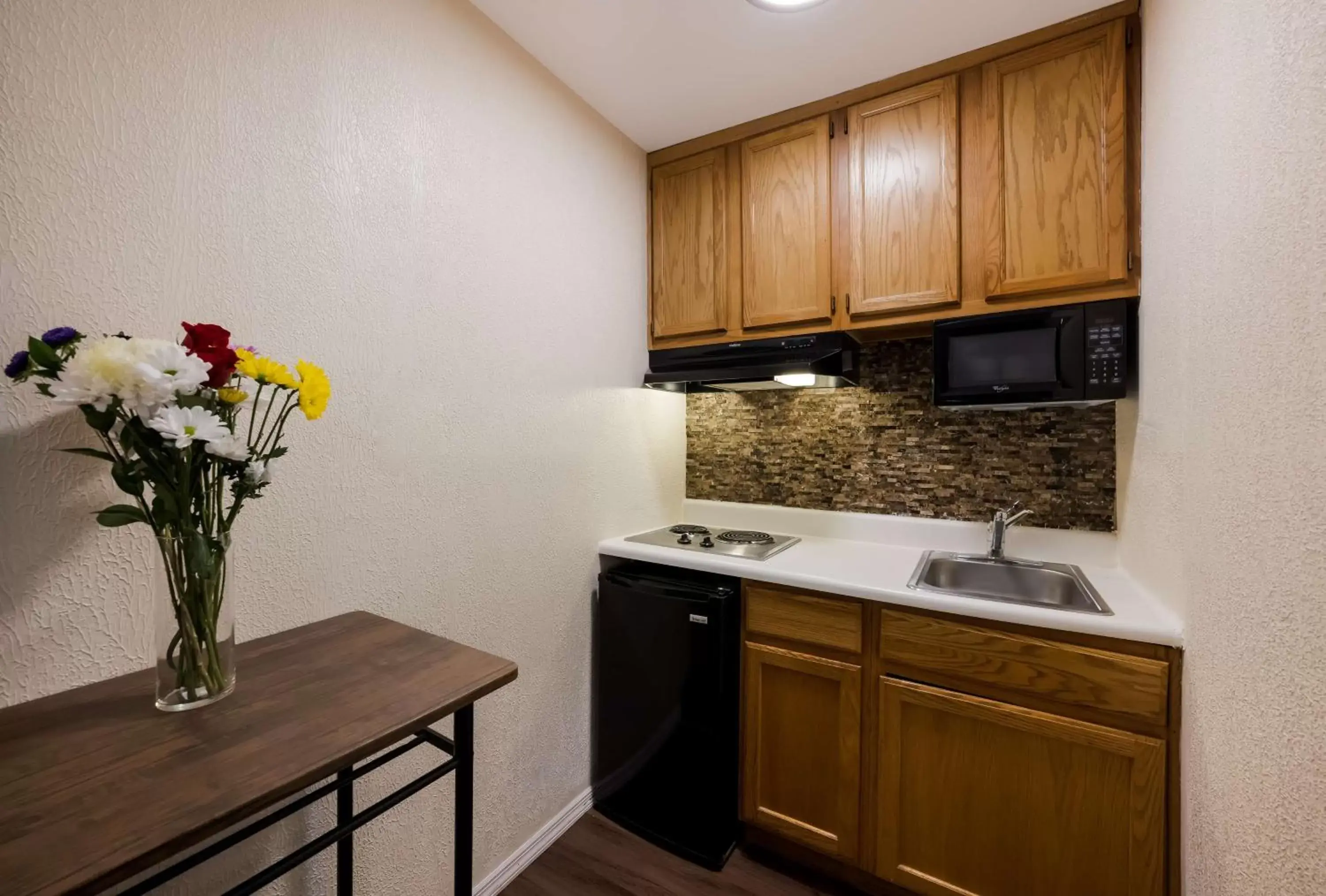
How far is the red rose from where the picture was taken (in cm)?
74

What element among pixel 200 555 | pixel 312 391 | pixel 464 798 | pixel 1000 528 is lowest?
pixel 464 798

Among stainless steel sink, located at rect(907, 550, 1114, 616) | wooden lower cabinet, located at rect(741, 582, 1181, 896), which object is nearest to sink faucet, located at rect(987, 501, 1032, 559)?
stainless steel sink, located at rect(907, 550, 1114, 616)

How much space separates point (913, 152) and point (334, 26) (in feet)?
5.50

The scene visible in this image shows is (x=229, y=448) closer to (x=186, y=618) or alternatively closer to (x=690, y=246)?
(x=186, y=618)

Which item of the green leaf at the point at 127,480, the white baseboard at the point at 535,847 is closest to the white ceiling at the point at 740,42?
the green leaf at the point at 127,480

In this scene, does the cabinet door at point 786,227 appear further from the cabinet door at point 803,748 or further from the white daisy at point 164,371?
the white daisy at point 164,371

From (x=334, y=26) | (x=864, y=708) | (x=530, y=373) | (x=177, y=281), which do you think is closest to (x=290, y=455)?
(x=177, y=281)

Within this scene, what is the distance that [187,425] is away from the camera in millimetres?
708

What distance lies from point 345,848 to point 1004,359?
2.12 m

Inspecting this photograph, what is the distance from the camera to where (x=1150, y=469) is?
1349 mm

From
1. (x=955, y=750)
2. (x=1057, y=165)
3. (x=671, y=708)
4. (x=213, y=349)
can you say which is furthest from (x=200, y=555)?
(x=1057, y=165)

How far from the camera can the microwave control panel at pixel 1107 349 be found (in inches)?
56.7

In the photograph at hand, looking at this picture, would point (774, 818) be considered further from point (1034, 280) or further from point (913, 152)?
point (913, 152)

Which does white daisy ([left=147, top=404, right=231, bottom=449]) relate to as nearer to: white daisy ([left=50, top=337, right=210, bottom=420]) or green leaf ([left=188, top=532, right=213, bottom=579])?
white daisy ([left=50, top=337, right=210, bottom=420])
